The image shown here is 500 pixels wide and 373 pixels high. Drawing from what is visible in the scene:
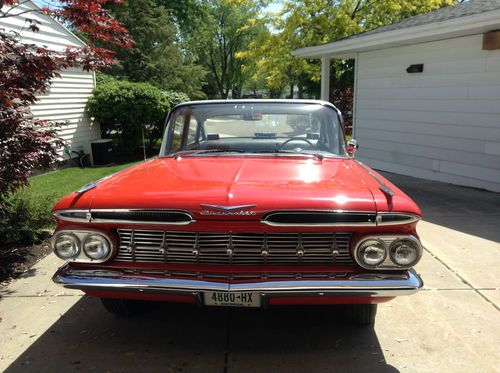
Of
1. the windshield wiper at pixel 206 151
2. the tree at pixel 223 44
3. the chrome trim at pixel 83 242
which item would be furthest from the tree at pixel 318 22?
the tree at pixel 223 44

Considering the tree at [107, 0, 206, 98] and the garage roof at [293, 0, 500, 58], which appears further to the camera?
the tree at [107, 0, 206, 98]

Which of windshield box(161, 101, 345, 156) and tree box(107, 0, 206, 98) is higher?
tree box(107, 0, 206, 98)

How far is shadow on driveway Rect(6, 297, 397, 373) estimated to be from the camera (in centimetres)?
288

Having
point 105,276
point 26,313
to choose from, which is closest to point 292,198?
point 105,276

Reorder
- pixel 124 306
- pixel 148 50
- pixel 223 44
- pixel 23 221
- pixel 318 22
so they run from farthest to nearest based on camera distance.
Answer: pixel 223 44 → pixel 148 50 → pixel 318 22 → pixel 23 221 → pixel 124 306

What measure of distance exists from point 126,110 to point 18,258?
295 inches

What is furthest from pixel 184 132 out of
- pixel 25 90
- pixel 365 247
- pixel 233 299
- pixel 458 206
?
pixel 458 206

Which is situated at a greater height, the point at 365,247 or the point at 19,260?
the point at 365,247

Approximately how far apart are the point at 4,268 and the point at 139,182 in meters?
2.35

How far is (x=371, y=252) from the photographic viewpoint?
2.62m

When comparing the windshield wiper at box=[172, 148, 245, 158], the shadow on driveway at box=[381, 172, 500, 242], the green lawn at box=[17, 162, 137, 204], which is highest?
the windshield wiper at box=[172, 148, 245, 158]

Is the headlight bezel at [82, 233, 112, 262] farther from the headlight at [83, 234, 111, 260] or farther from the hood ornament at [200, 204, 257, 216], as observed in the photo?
the hood ornament at [200, 204, 257, 216]

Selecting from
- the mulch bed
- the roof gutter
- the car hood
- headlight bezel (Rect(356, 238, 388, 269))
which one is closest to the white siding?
the mulch bed

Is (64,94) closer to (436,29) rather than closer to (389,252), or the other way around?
(436,29)
